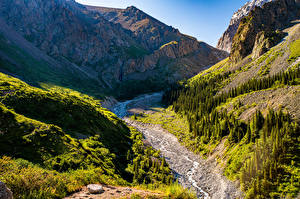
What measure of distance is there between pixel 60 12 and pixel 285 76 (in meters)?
241

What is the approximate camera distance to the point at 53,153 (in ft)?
54.7

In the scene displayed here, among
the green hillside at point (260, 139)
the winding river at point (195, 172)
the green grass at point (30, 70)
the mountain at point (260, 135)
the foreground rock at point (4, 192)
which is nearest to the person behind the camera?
the foreground rock at point (4, 192)

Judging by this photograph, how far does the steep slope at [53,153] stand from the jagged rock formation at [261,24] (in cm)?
9635

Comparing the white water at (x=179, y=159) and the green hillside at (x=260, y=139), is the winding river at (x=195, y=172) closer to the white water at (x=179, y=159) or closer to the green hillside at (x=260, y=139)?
the white water at (x=179, y=159)

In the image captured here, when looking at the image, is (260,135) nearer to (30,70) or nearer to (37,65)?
(30,70)

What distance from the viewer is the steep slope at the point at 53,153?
10182 millimetres

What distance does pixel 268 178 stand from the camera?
20172mm

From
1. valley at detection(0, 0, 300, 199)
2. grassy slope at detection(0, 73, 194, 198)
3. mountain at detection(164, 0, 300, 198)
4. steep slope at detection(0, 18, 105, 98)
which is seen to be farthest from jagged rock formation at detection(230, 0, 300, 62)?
steep slope at detection(0, 18, 105, 98)

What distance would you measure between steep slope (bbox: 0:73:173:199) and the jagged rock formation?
96.3 m

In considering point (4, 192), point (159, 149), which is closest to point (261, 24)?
point (159, 149)

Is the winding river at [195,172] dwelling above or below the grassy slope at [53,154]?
below

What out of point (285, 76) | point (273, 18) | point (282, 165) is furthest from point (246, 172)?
point (273, 18)

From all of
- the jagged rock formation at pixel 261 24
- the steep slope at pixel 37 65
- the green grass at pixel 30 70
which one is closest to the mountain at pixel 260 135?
the jagged rock formation at pixel 261 24

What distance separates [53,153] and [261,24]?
141 m
